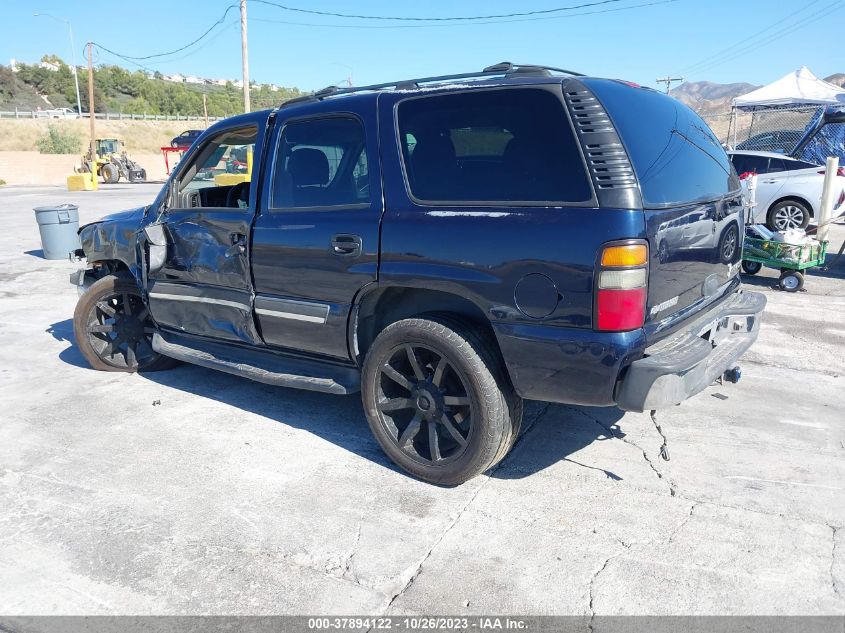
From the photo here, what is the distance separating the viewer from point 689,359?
302cm

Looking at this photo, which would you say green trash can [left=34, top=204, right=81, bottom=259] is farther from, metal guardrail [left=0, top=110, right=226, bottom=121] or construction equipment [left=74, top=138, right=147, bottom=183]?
metal guardrail [left=0, top=110, right=226, bottom=121]

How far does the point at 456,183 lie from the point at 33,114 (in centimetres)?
8127

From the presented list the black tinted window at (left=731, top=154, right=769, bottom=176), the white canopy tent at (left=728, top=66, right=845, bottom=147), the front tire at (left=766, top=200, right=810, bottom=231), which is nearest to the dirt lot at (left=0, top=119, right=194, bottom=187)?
the white canopy tent at (left=728, top=66, right=845, bottom=147)

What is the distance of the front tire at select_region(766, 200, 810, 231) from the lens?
11344 millimetres

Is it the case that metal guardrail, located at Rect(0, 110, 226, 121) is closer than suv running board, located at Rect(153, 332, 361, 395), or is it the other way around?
suv running board, located at Rect(153, 332, 361, 395)

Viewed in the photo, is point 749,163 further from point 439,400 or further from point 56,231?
point 56,231

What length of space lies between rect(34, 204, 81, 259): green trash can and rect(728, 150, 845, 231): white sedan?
37.9ft

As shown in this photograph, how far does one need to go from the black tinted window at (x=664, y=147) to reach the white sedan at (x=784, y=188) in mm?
8606

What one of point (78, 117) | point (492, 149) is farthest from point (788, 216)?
point (78, 117)

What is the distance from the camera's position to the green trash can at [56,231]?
10797mm

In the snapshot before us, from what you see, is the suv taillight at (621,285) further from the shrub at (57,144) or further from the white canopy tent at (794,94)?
the shrub at (57,144)

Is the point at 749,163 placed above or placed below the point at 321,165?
above

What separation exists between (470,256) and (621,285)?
0.73m

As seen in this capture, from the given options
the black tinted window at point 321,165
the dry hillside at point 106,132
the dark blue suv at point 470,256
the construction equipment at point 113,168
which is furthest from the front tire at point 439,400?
the dry hillside at point 106,132
